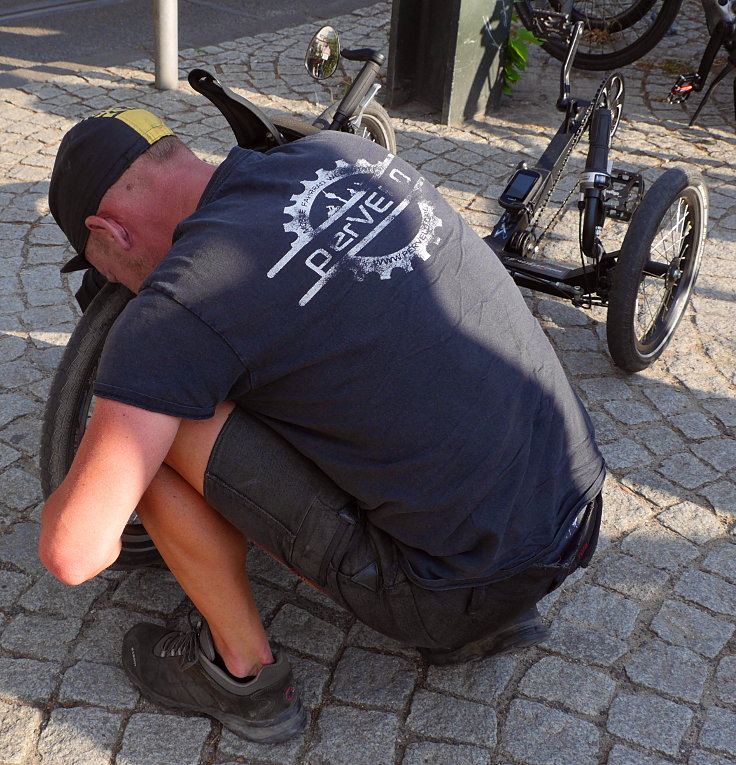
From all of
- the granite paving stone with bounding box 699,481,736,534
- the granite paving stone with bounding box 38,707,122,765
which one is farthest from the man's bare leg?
the granite paving stone with bounding box 699,481,736,534

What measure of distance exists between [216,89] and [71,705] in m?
1.78

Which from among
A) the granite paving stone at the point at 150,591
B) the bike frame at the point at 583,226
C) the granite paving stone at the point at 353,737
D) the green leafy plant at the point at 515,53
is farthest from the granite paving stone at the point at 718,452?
the green leafy plant at the point at 515,53

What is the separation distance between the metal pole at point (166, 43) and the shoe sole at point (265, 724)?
4.71 metres

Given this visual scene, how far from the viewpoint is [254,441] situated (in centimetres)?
197

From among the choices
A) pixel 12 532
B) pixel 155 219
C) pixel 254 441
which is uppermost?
A: pixel 155 219

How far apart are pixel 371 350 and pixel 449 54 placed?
14.4 ft

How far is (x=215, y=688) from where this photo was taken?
2.24m

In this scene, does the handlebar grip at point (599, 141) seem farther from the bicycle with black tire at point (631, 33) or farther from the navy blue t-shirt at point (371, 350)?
the bicycle with black tire at point (631, 33)

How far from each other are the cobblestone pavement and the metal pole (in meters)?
2.31

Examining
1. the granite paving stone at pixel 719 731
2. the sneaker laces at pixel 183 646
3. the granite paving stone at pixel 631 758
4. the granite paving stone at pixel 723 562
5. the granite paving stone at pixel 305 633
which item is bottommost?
the granite paving stone at pixel 305 633

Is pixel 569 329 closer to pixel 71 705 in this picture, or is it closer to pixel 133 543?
pixel 133 543

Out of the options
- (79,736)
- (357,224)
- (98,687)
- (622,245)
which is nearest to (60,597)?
Answer: (98,687)

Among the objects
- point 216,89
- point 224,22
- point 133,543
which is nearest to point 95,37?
point 224,22

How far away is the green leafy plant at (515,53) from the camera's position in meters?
6.11
